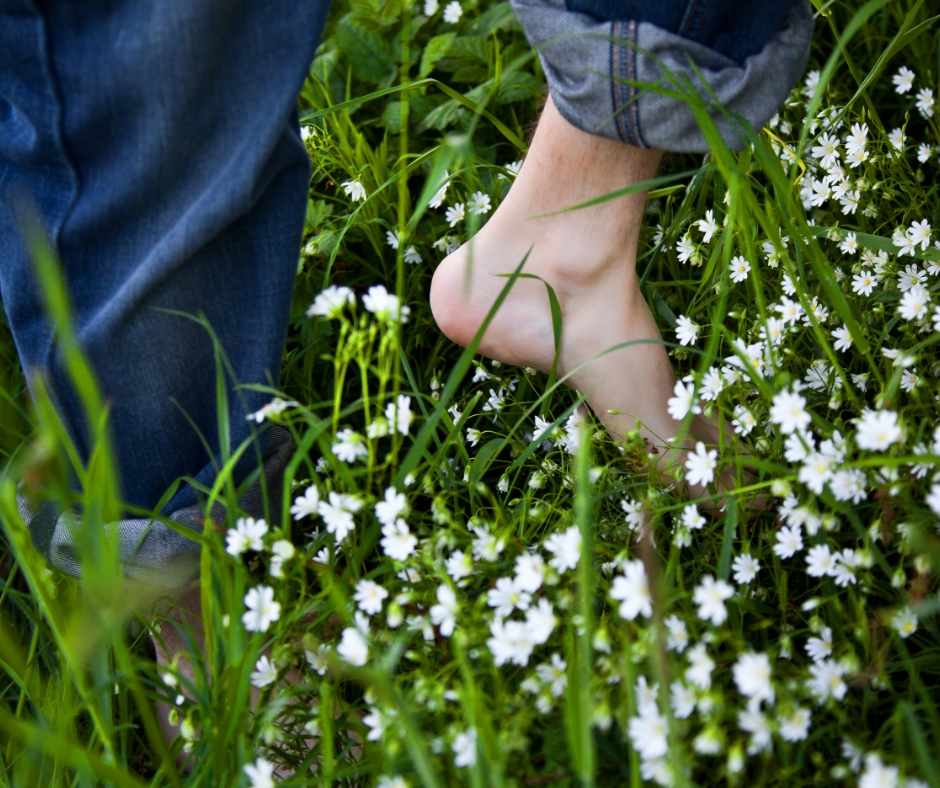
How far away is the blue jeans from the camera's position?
77 centimetres

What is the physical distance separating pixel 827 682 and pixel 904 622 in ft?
0.36

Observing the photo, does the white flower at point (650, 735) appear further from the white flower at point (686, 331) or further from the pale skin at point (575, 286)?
the white flower at point (686, 331)

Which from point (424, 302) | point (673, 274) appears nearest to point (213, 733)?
point (424, 302)

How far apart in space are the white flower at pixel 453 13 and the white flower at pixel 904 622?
1.41m

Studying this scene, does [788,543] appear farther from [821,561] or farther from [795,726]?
[795,726]

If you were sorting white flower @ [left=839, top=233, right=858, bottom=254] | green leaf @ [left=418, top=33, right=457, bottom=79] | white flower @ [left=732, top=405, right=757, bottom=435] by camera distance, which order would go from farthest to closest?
1. green leaf @ [left=418, top=33, right=457, bottom=79]
2. white flower @ [left=839, top=233, right=858, bottom=254]
3. white flower @ [left=732, top=405, right=757, bottom=435]

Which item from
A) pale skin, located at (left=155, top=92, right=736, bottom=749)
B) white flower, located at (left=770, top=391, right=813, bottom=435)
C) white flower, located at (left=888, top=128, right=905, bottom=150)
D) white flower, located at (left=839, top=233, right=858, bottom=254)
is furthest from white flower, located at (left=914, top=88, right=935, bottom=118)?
white flower, located at (left=770, top=391, right=813, bottom=435)

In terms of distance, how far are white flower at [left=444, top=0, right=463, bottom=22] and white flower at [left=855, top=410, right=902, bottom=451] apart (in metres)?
1.28

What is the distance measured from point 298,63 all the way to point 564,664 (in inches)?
26.4

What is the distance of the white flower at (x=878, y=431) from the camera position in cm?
68

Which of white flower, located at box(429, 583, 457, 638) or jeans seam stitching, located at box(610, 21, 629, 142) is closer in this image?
white flower, located at box(429, 583, 457, 638)

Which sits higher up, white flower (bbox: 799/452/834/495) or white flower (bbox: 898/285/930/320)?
white flower (bbox: 898/285/930/320)

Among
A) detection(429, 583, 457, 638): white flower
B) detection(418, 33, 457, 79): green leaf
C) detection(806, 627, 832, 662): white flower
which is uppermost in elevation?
detection(418, 33, 457, 79): green leaf

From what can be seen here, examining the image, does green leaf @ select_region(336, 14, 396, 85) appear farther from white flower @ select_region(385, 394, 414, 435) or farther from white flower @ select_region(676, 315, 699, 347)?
white flower @ select_region(385, 394, 414, 435)
